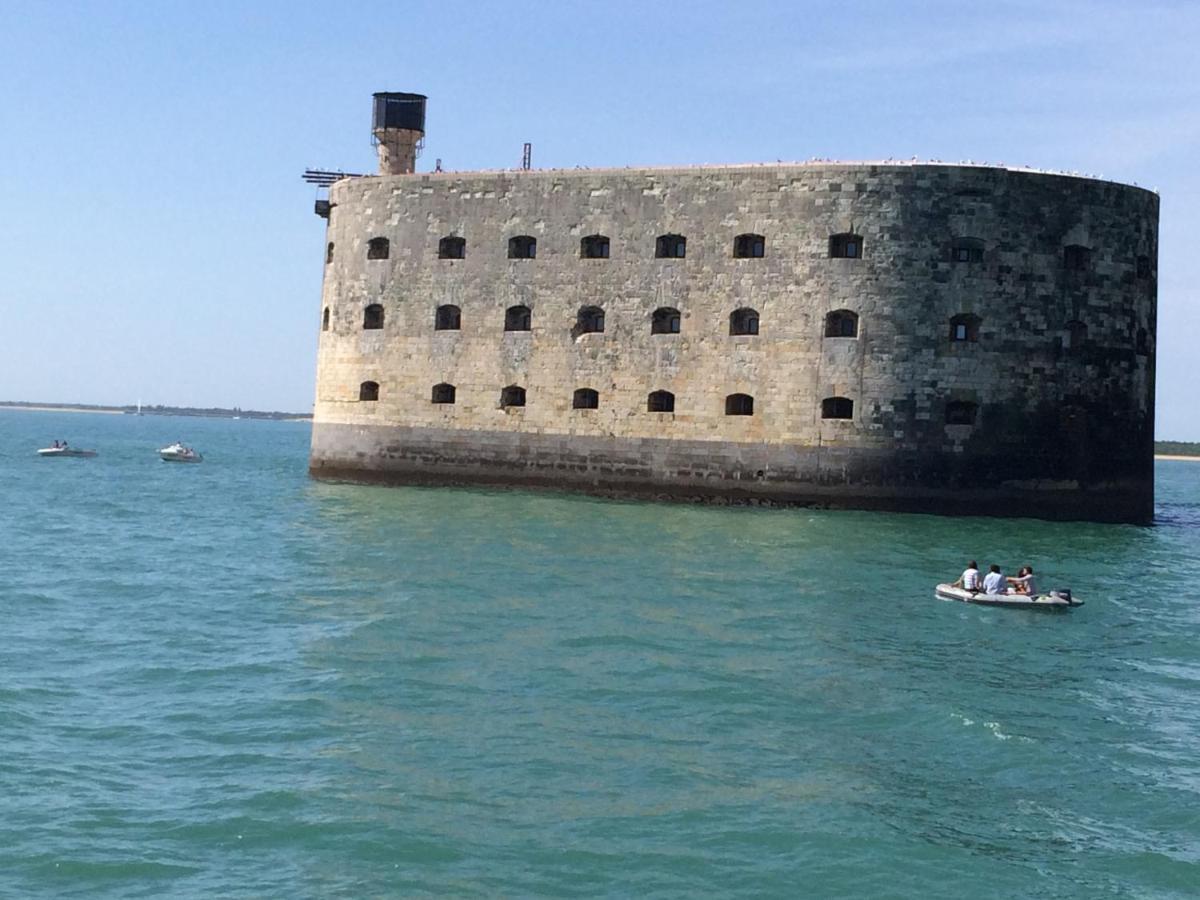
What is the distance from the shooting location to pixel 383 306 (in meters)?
38.7

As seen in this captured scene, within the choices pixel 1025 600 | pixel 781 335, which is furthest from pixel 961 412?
pixel 1025 600

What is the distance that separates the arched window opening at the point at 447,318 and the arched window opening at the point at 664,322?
531cm

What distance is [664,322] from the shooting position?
35.6m

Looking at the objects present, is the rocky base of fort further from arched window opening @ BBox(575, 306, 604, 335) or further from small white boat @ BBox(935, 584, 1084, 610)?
small white boat @ BBox(935, 584, 1084, 610)

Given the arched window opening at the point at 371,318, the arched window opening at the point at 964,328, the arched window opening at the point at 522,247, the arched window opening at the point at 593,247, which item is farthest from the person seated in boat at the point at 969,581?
the arched window opening at the point at 371,318

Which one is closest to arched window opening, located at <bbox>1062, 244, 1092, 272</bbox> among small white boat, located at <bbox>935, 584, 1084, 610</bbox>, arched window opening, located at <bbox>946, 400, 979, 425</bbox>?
arched window opening, located at <bbox>946, 400, 979, 425</bbox>

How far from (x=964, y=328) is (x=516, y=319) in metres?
10.8

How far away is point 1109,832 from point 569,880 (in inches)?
173

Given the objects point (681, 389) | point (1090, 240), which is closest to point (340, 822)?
point (681, 389)

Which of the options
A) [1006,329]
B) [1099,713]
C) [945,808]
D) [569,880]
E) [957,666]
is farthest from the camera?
[1006,329]

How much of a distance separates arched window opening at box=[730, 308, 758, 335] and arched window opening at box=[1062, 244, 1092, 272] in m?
7.01

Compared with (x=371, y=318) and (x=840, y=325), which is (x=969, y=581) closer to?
(x=840, y=325)

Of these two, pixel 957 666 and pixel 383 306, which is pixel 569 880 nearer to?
pixel 957 666

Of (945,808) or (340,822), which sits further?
(945,808)
